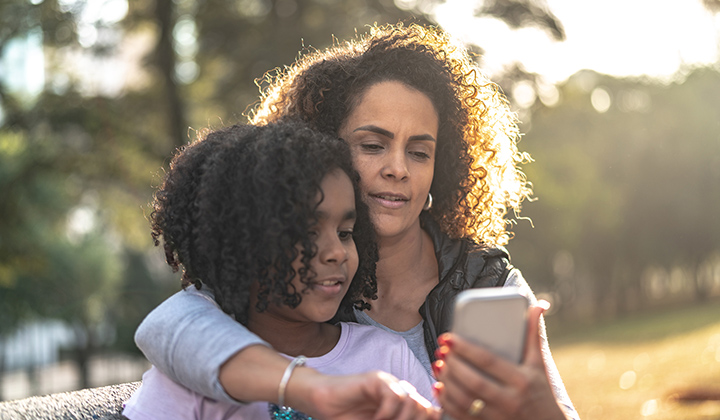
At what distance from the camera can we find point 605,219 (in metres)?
26.7

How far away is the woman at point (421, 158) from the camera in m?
2.78

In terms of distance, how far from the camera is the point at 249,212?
194 centimetres

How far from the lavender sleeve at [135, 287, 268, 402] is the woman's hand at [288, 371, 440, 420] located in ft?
0.62

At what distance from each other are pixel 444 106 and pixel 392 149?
52 centimetres

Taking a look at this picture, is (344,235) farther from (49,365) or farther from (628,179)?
(49,365)

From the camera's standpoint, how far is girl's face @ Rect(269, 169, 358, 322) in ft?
6.48

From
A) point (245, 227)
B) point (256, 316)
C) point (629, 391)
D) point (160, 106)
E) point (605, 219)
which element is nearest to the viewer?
point (245, 227)

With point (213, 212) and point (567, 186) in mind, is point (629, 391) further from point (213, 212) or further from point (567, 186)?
point (567, 186)

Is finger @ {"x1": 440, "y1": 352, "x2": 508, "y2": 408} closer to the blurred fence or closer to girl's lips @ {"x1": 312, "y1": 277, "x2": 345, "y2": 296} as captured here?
girl's lips @ {"x1": 312, "y1": 277, "x2": 345, "y2": 296}

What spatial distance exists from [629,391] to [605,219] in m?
15.5

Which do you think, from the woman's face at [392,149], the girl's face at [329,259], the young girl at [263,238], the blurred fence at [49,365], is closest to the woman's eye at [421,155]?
the woman's face at [392,149]

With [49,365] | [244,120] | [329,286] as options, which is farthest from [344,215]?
[49,365]

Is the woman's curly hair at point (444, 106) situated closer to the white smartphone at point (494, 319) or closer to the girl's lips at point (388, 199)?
the girl's lips at point (388, 199)

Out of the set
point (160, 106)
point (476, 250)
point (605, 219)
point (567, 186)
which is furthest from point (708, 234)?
point (476, 250)
